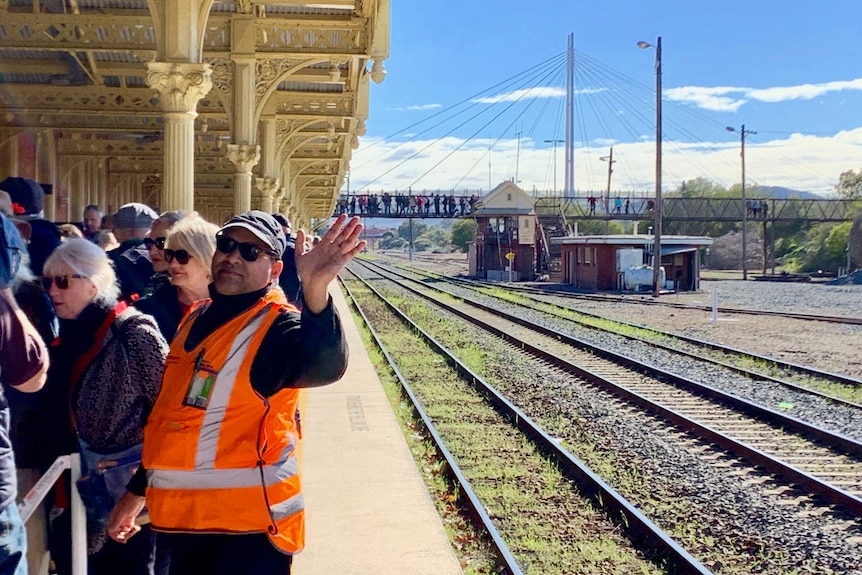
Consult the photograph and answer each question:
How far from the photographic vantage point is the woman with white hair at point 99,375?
11.7ft

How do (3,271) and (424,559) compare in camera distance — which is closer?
(3,271)

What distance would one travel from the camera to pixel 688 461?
9406 millimetres

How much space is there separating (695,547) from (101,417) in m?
4.64

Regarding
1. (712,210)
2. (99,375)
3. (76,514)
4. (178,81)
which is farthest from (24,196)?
(712,210)

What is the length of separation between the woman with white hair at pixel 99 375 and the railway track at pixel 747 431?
5798mm

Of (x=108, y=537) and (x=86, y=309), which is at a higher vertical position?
(x=86, y=309)

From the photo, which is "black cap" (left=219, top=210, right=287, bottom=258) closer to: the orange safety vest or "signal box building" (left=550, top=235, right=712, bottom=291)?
the orange safety vest

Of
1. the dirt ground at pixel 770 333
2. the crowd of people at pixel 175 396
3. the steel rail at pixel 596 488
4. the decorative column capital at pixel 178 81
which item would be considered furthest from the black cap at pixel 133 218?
the dirt ground at pixel 770 333

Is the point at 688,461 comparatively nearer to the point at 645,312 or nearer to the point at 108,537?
the point at 108,537

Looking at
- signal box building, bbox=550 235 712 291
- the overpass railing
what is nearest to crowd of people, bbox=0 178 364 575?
signal box building, bbox=550 235 712 291

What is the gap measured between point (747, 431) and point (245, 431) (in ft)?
29.2

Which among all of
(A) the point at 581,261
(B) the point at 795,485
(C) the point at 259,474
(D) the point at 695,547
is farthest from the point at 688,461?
(A) the point at 581,261

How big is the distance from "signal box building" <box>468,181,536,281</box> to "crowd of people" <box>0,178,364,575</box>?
1958 inches

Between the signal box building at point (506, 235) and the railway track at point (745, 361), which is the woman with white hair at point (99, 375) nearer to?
the railway track at point (745, 361)
